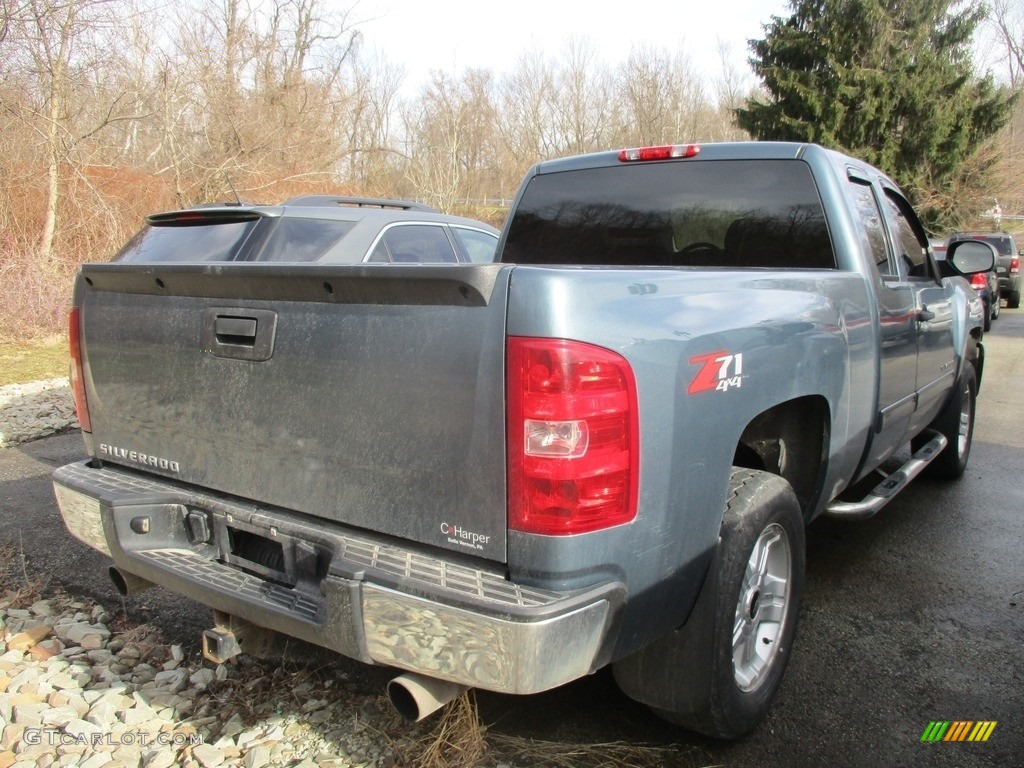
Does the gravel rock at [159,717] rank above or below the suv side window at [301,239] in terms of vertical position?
below

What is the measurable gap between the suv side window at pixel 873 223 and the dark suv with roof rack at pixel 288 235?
10.2 feet

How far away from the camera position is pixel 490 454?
200cm

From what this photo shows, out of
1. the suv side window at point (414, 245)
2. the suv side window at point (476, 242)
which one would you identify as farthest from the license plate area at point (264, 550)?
the suv side window at point (476, 242)

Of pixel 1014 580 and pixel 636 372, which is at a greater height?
pixel 636 372

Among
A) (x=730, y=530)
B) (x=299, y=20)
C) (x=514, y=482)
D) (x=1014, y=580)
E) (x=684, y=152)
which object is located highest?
(x=299, y=20)

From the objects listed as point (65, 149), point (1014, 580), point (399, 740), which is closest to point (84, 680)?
point (399, 740)

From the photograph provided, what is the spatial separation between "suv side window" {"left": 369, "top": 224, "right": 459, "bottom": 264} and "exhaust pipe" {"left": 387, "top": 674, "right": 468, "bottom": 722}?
3.87 m

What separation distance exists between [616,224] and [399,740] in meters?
2.57

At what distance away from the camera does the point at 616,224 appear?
3969mm

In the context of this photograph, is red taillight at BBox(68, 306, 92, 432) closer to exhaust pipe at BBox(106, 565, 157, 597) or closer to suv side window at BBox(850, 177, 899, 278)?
exhaust pipe at BBox(106, 565, 157, 597)

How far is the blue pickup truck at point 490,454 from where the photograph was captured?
1953 millimetres

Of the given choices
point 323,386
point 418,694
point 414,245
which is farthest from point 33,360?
point 418,694

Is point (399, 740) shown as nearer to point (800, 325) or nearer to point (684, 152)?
point (800, 325)

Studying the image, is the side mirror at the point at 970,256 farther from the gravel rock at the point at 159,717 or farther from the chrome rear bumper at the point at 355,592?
the gravel rock at the point at 159,717
